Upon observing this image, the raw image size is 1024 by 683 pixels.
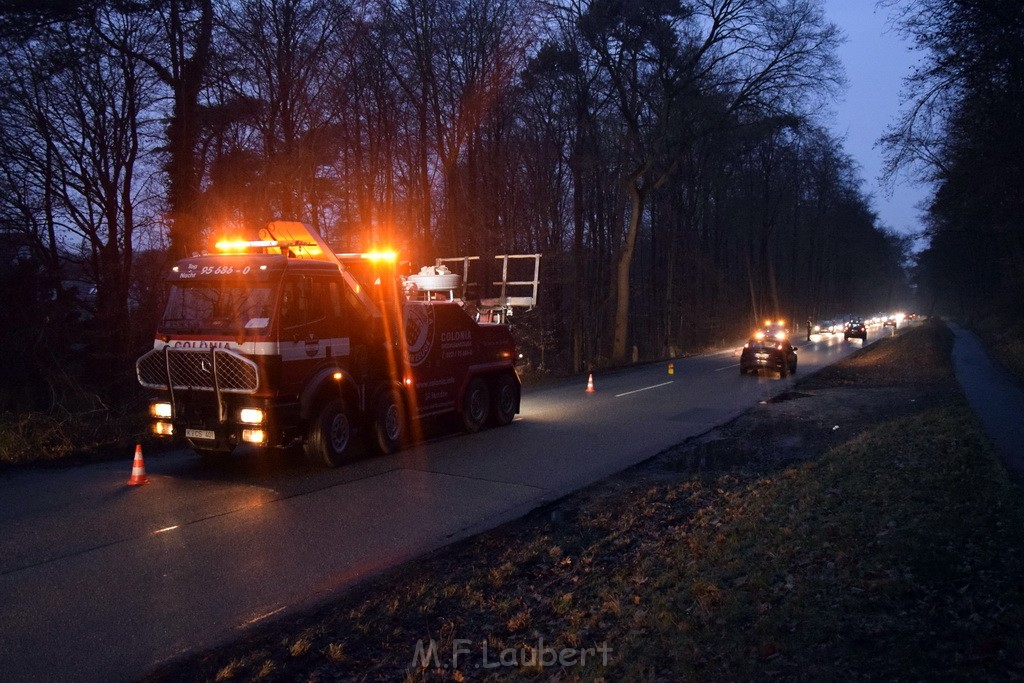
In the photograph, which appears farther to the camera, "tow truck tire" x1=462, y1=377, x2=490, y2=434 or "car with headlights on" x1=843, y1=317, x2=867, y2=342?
"car with headlights on" x1=843, y1=317, x2=867, y2=342

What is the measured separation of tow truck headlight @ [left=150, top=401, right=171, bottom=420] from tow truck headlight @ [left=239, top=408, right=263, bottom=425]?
4.28 feet

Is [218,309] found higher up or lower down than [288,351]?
higher up

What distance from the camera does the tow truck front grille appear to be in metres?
9.78

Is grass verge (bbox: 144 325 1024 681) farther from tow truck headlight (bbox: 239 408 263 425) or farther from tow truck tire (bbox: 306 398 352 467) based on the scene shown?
tow truck headlight (bbox: 239 408 263 425)

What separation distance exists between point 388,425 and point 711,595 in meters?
7.31

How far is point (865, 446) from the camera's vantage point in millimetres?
11555

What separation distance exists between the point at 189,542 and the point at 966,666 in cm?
632

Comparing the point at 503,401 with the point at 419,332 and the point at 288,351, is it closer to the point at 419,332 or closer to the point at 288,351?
the point at 419,332

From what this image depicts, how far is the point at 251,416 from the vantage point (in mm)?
9812

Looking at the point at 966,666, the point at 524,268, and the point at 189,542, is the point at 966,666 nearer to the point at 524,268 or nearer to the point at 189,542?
the point at 189,542

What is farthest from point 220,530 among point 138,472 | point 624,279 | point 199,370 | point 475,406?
point 624,279

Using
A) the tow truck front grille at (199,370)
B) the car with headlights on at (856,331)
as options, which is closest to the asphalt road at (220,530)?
the tow truck front grille at (199,370)

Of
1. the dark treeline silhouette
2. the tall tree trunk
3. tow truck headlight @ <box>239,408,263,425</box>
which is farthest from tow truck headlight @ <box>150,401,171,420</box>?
the tall tree trunk

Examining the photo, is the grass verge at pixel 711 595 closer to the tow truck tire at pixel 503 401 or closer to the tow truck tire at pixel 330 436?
the tow truck tire at pixel 330 436
